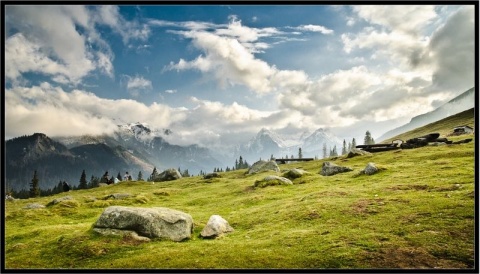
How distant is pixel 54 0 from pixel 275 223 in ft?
64.1

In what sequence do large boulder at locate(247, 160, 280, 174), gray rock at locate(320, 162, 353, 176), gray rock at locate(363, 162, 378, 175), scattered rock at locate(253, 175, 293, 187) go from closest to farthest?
gray rock at locate(363, 162, 378, 175) < scattered rock at locate(253, 175, 293, 187) < gray rock at locate(320, 162, 353, 176) < large boulder at locate(247, 160, 280, 174)

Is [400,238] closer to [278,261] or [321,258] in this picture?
[321,258]

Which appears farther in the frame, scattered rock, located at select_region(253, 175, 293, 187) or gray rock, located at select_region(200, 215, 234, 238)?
scattered rock, located at select_region(253, 175, 293, 187)

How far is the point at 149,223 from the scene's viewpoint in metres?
23.1

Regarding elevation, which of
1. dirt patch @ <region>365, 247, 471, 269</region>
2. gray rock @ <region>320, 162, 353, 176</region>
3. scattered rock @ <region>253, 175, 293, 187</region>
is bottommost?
dirt patch @ <region>365, 247, 471, 269</region>

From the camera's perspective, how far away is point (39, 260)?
2062 cm

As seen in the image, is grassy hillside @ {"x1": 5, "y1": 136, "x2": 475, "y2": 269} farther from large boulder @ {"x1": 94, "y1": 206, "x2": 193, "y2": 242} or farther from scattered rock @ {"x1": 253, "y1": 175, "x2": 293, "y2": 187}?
scattered rock @ {"x1": 253, "y1": 175, "x2": 293, "y2": 187}

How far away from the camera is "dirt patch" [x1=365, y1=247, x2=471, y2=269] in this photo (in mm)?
13820

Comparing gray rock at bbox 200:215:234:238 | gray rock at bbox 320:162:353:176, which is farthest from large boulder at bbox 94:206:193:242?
gray rock at bbox 320:162:353:176

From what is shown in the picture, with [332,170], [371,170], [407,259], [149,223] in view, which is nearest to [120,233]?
[149,223]

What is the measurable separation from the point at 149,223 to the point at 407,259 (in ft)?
52.7

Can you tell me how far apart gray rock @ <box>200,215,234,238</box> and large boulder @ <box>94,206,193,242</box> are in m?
1.22

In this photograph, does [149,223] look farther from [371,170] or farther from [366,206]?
[371,170]

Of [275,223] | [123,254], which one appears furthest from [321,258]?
[123,254]
